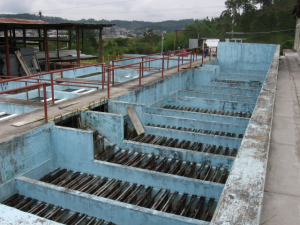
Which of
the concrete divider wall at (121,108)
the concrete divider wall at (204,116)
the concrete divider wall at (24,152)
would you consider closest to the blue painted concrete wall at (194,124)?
the concrete divider wall at (121,108)

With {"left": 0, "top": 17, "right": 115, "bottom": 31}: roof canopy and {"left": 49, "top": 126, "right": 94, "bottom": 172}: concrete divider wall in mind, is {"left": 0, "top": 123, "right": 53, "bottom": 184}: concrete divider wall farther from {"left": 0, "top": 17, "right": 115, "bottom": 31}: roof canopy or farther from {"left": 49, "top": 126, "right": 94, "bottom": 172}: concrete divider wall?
{"left": 0, "top": 17, "right": 115, "bottom": 31}: roof canopy

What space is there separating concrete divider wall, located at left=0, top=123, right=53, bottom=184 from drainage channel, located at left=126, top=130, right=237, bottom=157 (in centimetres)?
246

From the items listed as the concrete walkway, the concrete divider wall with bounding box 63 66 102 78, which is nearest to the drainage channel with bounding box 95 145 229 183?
the concrete walkway

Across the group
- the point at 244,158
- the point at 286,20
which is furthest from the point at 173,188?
the point at 286,20

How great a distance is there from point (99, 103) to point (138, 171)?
297cm

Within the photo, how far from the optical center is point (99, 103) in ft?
27.5

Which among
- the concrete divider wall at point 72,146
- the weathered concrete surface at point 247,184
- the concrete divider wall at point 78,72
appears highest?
Result: the concrete divider wall at point 78,72

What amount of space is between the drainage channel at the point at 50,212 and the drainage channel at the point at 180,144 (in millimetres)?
3039

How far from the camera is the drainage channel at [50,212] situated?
5145 millimetres

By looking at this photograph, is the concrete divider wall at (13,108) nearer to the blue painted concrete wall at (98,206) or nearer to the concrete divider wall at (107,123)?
the concrete divider wall at (107,123)

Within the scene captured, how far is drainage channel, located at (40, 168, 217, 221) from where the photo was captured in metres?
5.42

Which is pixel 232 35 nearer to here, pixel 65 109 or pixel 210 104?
pixel 210 104

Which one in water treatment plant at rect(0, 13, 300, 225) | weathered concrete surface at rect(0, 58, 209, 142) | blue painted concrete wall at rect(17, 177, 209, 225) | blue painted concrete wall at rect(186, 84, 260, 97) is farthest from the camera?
blue painted concrete wall at rect(186, 84, 260, 97)

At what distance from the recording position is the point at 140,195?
595cm
